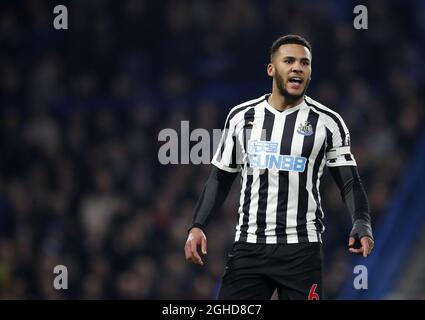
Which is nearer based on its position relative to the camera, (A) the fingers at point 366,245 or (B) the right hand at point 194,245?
(A) the fingers at point 366,245

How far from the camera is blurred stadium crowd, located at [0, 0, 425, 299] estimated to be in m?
9.05

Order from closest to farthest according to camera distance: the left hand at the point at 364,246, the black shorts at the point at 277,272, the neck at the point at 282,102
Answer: the left hand at the point at 364,246 → the black shorts at the point at 277,272 → the neck at the point at 282,102

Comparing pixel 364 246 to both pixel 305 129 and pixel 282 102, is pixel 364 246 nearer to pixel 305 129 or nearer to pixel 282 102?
pixel 305 129

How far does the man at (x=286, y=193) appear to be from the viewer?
493 centimetres

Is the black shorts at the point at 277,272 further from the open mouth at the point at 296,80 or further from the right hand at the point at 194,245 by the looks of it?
the open mouth at the point at 296,80

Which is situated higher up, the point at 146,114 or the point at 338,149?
the point at 338,149

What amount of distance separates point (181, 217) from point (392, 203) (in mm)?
1835

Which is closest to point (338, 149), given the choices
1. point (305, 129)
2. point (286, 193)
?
point (305, 129)

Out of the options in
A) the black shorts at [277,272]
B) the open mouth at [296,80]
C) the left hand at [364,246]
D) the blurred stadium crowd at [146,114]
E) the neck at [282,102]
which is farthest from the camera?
the blurred stadium crowd at [146,114]

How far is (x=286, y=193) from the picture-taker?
4.95 meters

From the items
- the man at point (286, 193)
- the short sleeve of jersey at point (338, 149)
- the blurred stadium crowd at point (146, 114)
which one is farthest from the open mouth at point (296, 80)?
the blurred stadium crowd at point (146, 114)

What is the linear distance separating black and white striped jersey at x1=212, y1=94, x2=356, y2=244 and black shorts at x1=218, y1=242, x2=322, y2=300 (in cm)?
5

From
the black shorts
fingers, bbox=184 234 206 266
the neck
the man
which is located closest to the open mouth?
the man

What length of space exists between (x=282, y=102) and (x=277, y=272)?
828 mm
